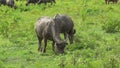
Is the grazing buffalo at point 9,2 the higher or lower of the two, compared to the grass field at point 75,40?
higher

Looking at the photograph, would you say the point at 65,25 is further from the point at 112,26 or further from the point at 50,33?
the point at 112,26

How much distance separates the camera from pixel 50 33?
43.1ft

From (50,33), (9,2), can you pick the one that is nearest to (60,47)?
(50,33)

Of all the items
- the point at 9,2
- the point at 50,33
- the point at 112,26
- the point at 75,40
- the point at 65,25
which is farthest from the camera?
the point at 9,2

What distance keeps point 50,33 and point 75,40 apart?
214cm

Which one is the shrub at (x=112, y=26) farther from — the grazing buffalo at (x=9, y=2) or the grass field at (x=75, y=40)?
the grazing buffalo at (x=9, y=2)

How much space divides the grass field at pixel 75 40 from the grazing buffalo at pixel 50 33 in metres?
0.29

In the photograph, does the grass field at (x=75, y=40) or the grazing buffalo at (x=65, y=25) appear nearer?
the grass field at (x=75, y=40)

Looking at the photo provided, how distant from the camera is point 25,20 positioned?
66.5 feet

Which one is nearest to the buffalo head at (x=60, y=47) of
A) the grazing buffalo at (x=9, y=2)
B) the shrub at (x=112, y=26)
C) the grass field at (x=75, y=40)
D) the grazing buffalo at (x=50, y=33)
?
the grazing buffalo at (x=50, y=33)

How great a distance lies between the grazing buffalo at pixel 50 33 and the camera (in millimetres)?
12750

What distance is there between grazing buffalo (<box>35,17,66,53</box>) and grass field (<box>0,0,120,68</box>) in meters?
0.29

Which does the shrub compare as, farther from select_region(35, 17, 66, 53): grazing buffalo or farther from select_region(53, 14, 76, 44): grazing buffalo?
select_region(35, 17, 66, 53): grazing buffalo

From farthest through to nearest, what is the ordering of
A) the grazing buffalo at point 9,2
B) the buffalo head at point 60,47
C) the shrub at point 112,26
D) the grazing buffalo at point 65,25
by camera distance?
the grazing buffalo at point 9,2 → the shrub at point 112,26 → the grazing buffalo at point 65,25 → the buffalo head at point 60,47
